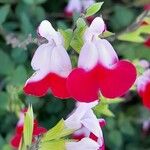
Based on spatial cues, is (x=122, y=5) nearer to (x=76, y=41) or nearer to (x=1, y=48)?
(x=1, y=48)

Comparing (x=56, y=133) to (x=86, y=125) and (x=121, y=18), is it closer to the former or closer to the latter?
(x=86, y=125)

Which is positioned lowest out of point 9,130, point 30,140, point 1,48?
point 9,130

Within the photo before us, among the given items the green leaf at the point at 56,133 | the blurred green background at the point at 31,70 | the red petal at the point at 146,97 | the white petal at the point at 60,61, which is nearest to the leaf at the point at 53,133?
the green leaf at the point at 56,133

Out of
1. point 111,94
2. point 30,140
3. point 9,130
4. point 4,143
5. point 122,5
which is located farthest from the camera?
point 122,5

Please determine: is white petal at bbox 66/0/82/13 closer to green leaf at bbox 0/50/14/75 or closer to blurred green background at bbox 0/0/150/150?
blurred green background at bbox 0/0/150/150

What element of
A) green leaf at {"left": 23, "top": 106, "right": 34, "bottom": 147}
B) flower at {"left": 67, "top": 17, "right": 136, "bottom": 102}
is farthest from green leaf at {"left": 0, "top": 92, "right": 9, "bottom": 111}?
flower at {"left": 67, "top": 17, "right": 136, "bottom": 102}

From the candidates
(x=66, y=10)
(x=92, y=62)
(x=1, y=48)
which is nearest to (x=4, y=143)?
(x=1, y=48)

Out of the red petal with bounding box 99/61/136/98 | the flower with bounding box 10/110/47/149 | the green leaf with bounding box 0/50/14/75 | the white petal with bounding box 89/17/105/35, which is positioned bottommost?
the green leaf with bounding box 0/50/14/75
